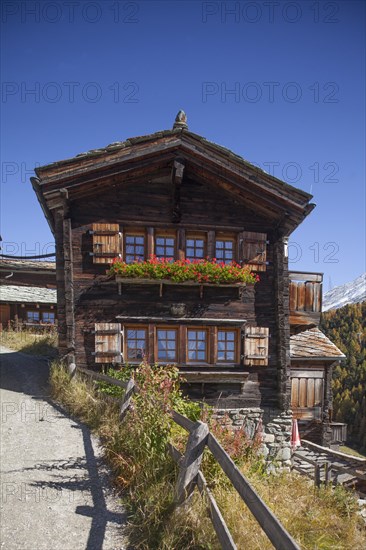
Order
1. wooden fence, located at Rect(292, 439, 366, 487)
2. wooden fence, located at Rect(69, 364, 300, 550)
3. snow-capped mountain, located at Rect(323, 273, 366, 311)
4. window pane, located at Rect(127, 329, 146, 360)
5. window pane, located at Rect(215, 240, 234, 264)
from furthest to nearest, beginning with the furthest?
snow-capped mountain, located at Rect(323, 273, 366, 311)
window pane, located at Rect(215, 240, 234, 264)
window pane, located at Rect(127, 329, 146, 360)
wooden fence, located at Rect(292, 439, 366, 487)
wooden fence, located at Rect(69, 364, 300, 550)

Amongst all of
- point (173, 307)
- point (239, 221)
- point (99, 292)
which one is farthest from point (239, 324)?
point (99, 292)

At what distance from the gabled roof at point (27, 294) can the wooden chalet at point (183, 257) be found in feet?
36.2

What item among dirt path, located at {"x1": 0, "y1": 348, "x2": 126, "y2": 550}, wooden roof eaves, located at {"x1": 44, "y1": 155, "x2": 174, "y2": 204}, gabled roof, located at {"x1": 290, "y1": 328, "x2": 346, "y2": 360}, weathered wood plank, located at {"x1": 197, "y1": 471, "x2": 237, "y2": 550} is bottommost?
dirt path, located at {"x1": 0, "y1": 348, "x2": 126, "y2": 550}

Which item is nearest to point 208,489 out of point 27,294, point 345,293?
point 27,294

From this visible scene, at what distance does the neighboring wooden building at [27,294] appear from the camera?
66.4 ft

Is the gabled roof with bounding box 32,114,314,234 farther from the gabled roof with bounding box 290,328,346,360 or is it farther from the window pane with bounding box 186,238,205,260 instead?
the gabled roof with bounding box 290,328,346,360

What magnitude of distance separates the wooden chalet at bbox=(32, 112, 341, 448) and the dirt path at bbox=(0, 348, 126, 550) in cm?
248

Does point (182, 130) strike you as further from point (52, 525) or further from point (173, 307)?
point (52, 525)

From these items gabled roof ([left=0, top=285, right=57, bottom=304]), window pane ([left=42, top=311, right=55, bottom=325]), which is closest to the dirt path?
gabled roof ([left=0, top=285, right=57, bottom=304])

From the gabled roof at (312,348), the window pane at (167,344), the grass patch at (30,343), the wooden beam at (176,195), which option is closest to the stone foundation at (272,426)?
the window pane at (167,344)

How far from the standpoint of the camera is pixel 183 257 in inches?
394

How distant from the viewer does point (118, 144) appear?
375 inches

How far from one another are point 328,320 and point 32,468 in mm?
71148

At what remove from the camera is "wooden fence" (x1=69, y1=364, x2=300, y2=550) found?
7.43 feet
